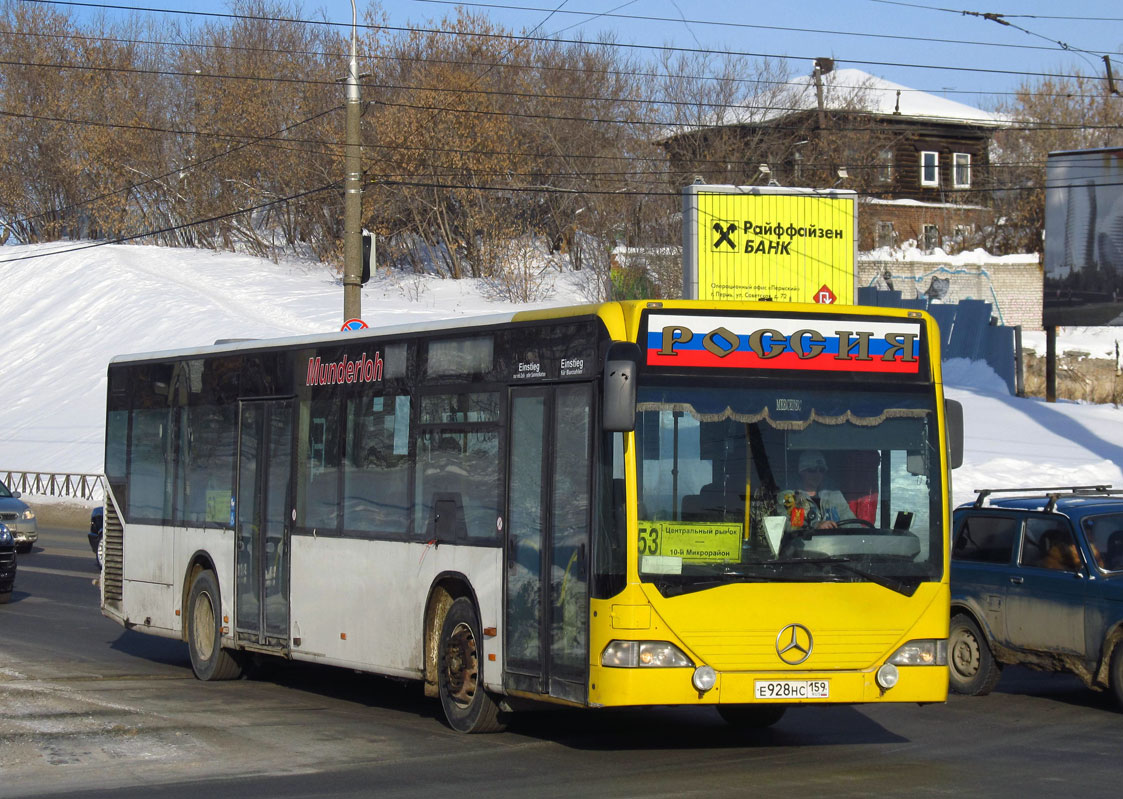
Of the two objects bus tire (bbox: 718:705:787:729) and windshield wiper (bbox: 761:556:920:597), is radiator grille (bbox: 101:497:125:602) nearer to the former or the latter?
bus tire (bbox: 718:705:787:729)

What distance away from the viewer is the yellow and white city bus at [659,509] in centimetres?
847

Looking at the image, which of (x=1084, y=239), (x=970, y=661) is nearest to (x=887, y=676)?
(x=970, y=661)

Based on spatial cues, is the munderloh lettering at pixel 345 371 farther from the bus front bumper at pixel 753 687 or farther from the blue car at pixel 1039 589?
the blue car at pixel 1039 589

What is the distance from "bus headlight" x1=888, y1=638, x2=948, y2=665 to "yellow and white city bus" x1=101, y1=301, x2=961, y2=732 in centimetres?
2

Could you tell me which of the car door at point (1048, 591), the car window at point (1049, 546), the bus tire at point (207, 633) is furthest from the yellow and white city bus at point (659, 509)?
the car window at point (1049, 546)

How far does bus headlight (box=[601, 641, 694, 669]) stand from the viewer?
8.34 m

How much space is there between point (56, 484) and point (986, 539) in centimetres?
3232

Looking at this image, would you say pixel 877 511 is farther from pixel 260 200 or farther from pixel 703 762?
pixel 260 200

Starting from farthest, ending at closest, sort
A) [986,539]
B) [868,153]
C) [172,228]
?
[172,228] → [868,153] → [986,539]

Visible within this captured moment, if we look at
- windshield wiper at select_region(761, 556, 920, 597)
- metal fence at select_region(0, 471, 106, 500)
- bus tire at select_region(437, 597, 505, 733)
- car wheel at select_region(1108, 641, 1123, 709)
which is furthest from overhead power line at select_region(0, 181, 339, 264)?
windshield wiper at select_region(761, 556, 920, 597)

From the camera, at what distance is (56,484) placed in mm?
39781

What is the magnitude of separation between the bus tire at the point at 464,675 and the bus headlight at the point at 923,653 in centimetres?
268

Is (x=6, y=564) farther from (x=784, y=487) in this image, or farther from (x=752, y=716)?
(x=784, y=487)

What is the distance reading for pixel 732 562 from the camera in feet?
28.0
